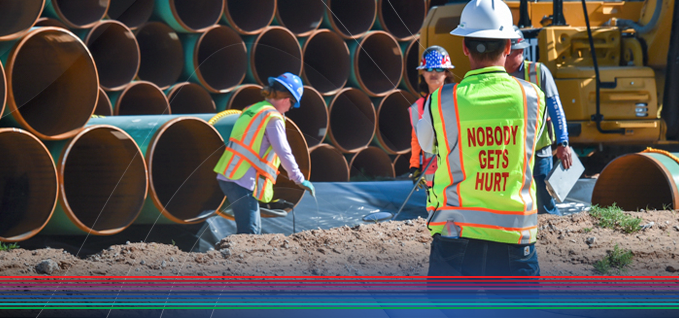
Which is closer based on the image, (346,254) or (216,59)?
(346,254)

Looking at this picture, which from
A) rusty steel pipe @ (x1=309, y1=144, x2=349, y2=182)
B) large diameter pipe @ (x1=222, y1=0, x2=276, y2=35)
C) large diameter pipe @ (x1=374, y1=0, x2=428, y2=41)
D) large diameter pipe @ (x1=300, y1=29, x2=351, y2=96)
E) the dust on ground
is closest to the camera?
the dust on ground

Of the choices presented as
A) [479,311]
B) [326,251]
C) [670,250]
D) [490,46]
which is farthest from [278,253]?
[670,250]

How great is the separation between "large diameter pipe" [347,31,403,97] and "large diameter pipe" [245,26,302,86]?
74 centimetres

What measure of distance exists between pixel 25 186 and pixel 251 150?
53.5 inches

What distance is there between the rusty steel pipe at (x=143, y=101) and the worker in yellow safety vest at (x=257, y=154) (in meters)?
1.63

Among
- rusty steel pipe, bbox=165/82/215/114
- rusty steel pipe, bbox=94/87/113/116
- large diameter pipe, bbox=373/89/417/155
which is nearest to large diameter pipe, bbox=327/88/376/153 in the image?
large diameter pipe, bbox=373/89/417/155

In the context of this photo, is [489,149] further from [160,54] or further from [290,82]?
[160,54]

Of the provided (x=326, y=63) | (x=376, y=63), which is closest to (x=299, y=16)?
(x=326, y=63)

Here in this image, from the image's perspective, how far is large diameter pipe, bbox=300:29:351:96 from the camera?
6461mm

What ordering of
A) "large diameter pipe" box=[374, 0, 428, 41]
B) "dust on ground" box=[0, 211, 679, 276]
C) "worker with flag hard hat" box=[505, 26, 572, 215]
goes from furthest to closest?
"large diameter pipe" box=[374, 0, 428, 41]
"worker with flag hard hat" box=[505, 26, 572, 215]
"dust on ground" box=[0, 211, 679, 276]

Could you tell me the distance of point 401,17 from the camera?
7.56 m

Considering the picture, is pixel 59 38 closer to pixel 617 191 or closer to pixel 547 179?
pixel 547 179

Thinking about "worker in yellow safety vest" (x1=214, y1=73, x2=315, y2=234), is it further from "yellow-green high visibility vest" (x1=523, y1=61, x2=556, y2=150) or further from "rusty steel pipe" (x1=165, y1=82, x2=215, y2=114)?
"rusty steel pipe" (x1=165, y1=82, x2=215, y2=114)

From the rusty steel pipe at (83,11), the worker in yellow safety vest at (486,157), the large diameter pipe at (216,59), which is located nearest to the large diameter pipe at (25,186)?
the rusty steel pipe at (83,11)
